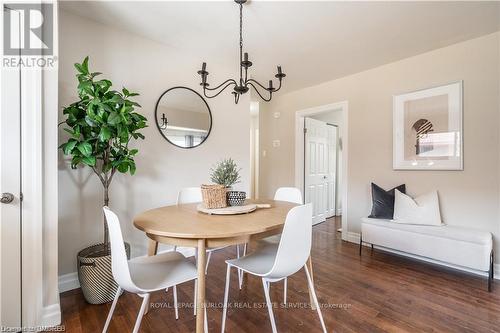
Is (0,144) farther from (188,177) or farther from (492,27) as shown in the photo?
(492,27)

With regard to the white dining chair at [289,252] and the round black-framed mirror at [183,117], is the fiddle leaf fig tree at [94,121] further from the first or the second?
the white dining chair at [289,252]

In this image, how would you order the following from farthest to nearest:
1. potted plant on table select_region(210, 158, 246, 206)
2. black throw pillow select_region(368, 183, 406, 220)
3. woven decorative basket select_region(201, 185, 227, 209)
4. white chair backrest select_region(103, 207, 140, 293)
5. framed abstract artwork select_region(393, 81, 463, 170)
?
black throw pillow select_region(368, 183, 406, 220)
framed abstract artwork select_region(393, 81, 463, 170)
potted plant on table select_region(210, 158, 246, 206)
woven decorative basket select_region(201, 185, 227, 209)
white chair backrest select_region(103, 207, 140, 293)

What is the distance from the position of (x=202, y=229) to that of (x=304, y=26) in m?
2.08

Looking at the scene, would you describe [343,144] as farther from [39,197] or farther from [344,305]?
[39,197]

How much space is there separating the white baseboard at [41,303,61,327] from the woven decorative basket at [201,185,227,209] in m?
1.23

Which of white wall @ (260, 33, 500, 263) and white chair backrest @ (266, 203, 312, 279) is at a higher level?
white wall @ (260, 33, 500, 263)


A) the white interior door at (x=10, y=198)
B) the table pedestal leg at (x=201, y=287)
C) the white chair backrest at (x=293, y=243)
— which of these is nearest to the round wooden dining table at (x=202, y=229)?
the table pedestal leg at (x=201, y=287)

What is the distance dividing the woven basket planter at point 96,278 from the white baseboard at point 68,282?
0.32 m

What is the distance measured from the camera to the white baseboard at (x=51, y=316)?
5.02ft

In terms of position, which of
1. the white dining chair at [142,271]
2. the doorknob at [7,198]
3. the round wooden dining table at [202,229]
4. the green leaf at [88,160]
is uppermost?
the green leaf at [88,160]

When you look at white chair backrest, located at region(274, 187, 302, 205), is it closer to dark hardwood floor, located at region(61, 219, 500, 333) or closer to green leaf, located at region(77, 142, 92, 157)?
dark hardwood floor, located at region(61, 219, 500, 333)

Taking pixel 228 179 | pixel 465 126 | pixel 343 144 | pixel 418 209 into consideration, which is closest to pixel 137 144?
pixel 228 179

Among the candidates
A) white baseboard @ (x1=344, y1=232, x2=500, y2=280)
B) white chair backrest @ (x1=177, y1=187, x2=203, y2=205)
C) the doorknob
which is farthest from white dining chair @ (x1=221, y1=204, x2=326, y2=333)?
white baseboard @ (x1=344, y1=232, x2=500, y2=280)

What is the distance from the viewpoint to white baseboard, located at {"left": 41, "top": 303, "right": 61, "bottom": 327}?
5.02 ft
